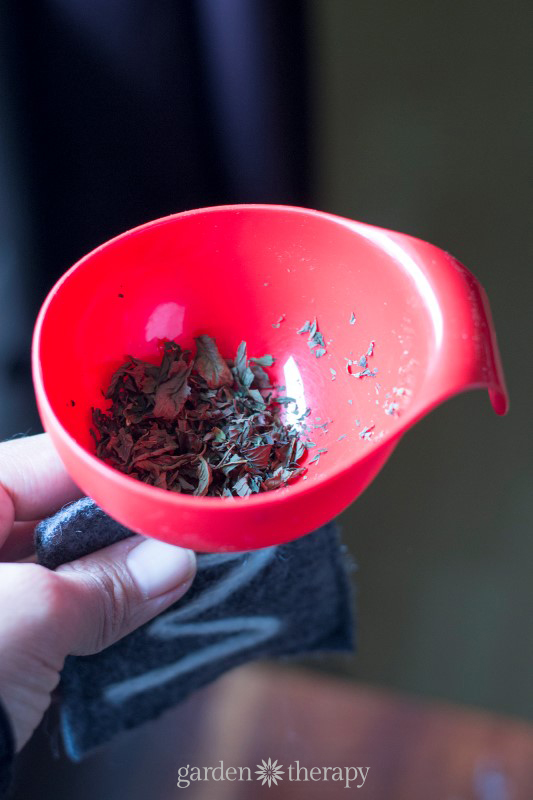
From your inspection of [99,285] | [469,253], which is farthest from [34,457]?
[469,253]

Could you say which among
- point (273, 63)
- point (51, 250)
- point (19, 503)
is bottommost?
point (19, 503)

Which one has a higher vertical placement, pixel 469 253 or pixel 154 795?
pixel 469 253

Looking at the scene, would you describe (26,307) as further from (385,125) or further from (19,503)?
(385,125)

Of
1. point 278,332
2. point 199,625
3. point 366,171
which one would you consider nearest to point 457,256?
point 366,171

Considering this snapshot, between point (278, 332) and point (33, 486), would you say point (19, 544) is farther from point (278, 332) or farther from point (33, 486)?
point (278, 332)

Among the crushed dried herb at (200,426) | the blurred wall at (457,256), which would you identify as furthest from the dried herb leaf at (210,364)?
the blurred wall at (457,256)

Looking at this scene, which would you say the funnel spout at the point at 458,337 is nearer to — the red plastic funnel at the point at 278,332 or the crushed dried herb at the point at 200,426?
the red plastic funnel at the point at 278,332

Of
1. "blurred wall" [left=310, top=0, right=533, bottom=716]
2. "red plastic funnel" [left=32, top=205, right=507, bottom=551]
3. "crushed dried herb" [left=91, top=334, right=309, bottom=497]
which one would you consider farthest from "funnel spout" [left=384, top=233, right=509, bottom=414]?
"blurred wall" [left=310, top=0, right=533, bottom=716]
